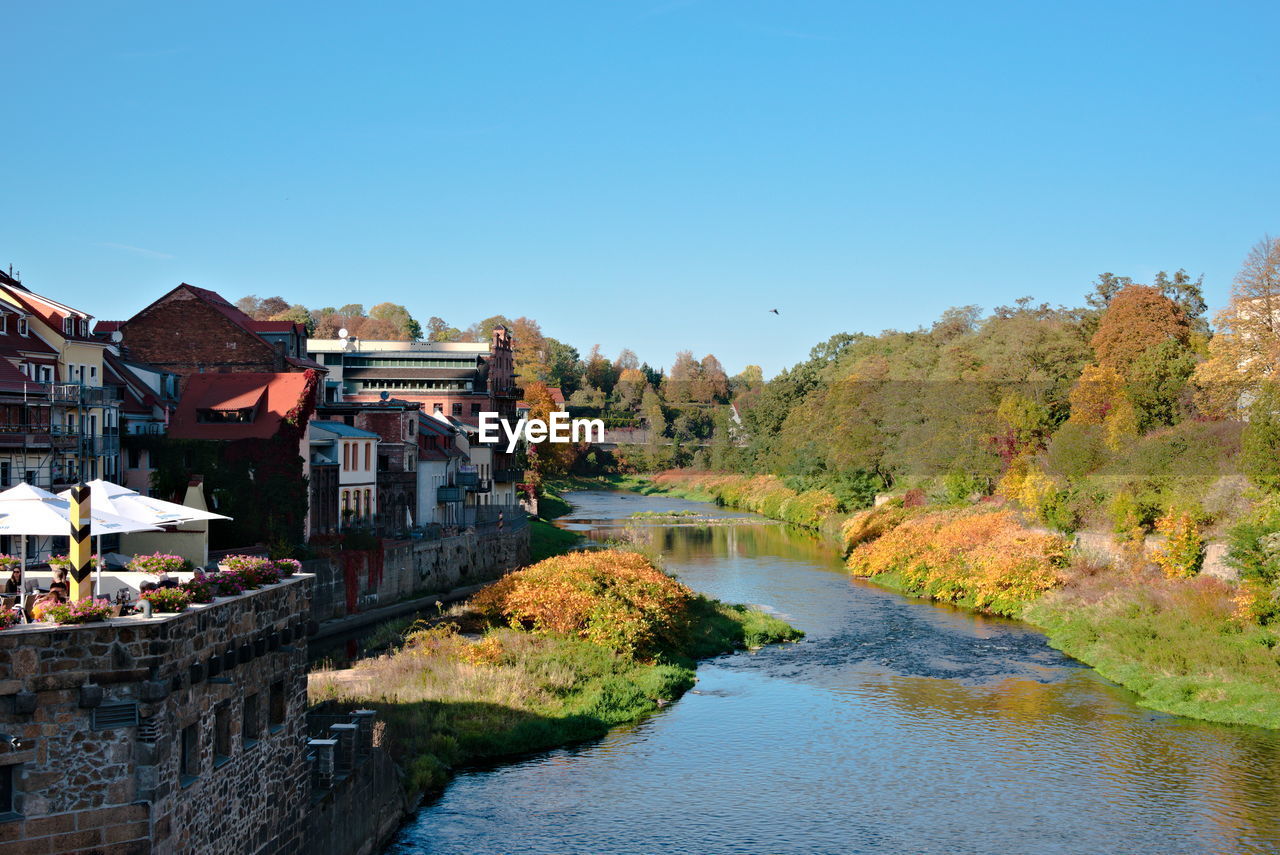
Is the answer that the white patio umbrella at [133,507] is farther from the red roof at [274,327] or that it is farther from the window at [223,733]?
the red roof at [274,327]

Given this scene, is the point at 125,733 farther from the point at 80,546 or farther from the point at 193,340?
the point at 193,340

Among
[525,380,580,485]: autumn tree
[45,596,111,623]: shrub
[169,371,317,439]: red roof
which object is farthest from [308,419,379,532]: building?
[525,380,580,485]: autumn tree

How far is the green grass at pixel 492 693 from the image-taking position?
29.1m

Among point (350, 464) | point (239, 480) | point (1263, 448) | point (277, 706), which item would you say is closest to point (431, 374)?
point (350, 464)

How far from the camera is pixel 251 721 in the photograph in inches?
651

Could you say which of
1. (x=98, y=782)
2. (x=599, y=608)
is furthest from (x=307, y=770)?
(x=599, y=608)

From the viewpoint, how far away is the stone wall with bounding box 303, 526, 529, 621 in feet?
151

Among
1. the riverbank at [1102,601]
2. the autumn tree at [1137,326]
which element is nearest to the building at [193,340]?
the riverbank at [1102,601]

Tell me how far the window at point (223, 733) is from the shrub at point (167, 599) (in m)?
1.87

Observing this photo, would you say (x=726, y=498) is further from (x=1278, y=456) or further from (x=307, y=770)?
(x=307, y=770)

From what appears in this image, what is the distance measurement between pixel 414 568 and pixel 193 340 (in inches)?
621

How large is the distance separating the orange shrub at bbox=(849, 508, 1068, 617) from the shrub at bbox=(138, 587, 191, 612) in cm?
4343

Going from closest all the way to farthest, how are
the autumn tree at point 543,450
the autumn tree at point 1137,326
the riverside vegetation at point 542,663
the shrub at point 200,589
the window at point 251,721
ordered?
the shrub at point 200,589
the window at point 251,721
the riverside vegetation at point 542,663
the autumn tree at point 1137,326
the autumn tree at point 543,450

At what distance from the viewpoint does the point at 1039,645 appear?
147 ft
